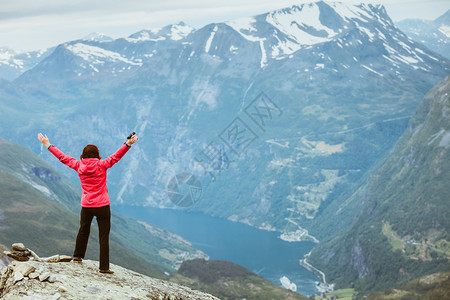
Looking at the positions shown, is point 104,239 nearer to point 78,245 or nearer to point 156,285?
point 78,245

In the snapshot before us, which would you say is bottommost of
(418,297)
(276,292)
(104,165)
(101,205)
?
(276,292)

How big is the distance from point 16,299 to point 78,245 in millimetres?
6212

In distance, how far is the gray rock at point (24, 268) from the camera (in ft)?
65.6

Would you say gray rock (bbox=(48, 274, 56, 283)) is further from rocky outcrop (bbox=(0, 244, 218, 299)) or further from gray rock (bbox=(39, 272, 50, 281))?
gray rock (bbox=(39, 272, 50, 281))

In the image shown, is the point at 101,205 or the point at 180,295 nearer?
the point at 101,205

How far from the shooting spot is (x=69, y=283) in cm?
2111

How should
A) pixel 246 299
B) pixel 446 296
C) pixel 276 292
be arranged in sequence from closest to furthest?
pixel 446 296 < pixel 246 299 < pixel 276 292

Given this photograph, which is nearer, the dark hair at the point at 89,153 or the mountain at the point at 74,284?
the mountain at the point at 74,284

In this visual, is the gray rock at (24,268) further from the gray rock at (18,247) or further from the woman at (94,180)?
the woman at (94,180)

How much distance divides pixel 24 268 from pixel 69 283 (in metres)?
1.92

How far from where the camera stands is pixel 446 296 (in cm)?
13888

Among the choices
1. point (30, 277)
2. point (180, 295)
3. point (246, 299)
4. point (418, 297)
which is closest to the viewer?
point (30, 277)

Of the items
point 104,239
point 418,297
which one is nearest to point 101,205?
point 104,239

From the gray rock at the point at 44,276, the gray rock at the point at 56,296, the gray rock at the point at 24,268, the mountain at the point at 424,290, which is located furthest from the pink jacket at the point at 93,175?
the mountain at the point at 424,290
